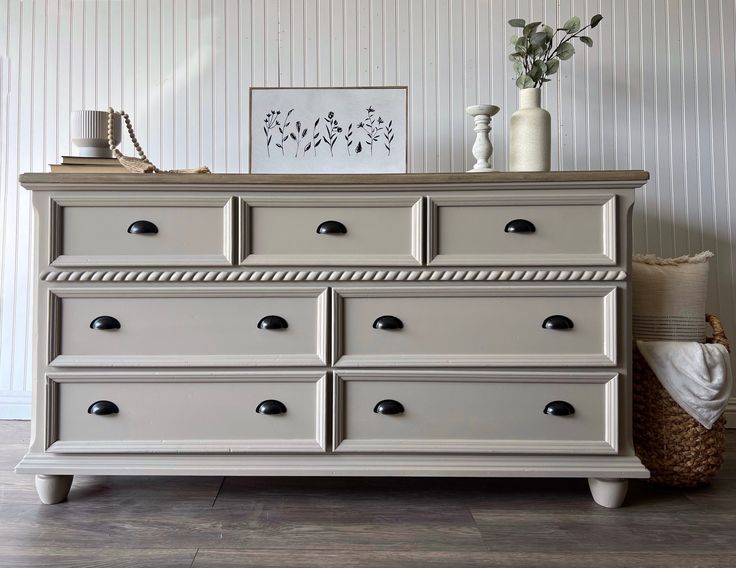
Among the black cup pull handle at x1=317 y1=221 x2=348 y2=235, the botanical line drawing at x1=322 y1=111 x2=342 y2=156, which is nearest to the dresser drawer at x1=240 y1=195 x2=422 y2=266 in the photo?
the black cup pull handle at x1=317 y1=221 x2=348 y2=235

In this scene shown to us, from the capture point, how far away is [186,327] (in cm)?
141

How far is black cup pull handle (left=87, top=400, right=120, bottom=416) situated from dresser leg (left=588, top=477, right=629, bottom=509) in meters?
1.24

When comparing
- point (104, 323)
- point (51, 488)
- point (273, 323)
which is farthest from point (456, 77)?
point (51, 488)

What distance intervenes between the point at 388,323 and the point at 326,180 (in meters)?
0.39

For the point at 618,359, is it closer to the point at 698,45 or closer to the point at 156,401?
the point at 156,401

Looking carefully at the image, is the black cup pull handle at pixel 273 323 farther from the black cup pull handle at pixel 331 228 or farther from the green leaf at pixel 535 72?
the green leaf at pixel 535 72

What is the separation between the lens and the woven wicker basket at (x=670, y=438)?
1485mm

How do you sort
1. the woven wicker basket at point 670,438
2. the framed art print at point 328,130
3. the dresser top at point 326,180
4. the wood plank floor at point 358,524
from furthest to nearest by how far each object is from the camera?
the framed art print at point 328,130, the woven wicker basket at point 670,438, the dresser top at point 326,180, the wood plank floor at point 358,524

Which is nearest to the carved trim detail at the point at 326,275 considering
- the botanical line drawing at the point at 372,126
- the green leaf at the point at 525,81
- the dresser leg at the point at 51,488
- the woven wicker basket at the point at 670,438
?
the woven wicker basket at the point at 670,438

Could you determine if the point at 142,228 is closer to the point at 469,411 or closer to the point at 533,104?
the point at 469,411

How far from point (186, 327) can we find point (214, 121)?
0.97 m

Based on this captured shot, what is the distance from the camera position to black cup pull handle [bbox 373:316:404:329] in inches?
54.6

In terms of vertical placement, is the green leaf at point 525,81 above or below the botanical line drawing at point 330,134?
above

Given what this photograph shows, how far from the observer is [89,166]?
1.48m
